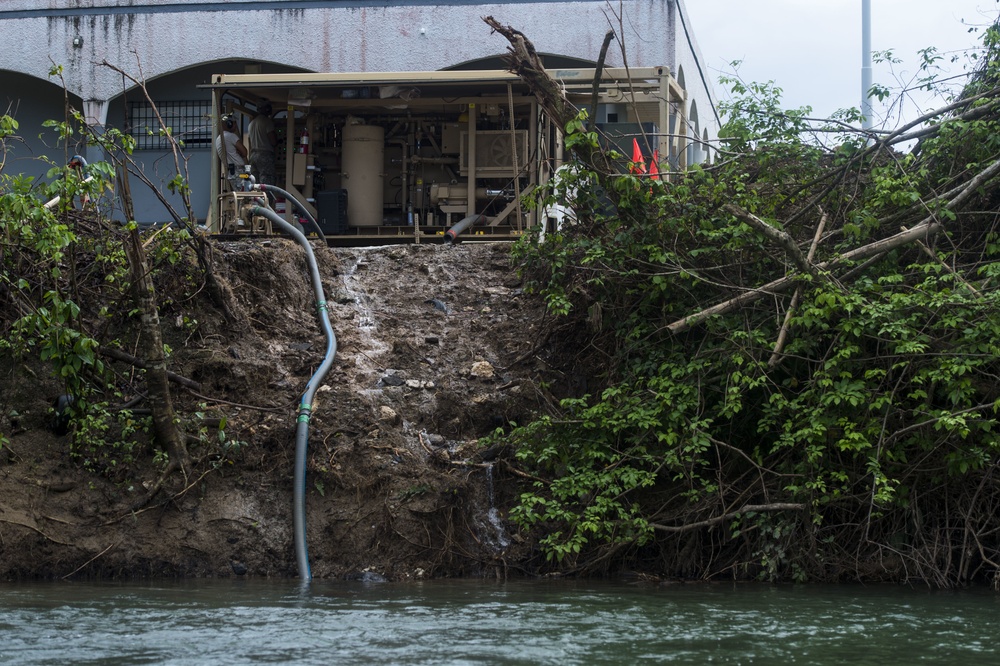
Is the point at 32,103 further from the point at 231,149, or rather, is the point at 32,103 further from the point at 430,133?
the point at 430,133

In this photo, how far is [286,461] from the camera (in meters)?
8.86

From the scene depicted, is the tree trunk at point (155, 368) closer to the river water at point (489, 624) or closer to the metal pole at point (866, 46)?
the river water at point (489, 624)

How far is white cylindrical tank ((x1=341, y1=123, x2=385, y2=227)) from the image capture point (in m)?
14.8

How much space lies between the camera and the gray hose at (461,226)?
43.2 feet

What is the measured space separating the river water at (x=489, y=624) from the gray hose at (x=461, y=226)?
19.6ft

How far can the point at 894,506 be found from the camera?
26.1 ft

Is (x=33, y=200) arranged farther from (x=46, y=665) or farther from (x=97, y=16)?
(x=97, y=16)

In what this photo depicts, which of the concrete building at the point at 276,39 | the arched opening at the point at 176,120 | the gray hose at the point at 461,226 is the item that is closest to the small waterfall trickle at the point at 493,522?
the gray hose at the point at 461,226

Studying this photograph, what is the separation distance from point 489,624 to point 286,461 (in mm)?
3355

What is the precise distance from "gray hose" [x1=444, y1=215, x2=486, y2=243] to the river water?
5.98m

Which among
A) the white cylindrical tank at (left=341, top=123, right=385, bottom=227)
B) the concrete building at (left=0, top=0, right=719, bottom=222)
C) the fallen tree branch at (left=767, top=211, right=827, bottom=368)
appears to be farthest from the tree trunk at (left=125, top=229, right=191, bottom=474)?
the concrete building at (left=0, top=0, right=719, bottom=222)

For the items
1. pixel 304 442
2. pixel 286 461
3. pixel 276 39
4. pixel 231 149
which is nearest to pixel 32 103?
pixel 276 39

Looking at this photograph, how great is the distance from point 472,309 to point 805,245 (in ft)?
11.3

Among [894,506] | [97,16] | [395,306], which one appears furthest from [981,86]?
[97,16]
